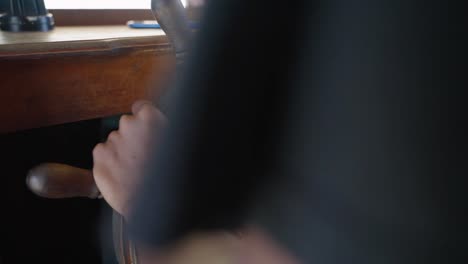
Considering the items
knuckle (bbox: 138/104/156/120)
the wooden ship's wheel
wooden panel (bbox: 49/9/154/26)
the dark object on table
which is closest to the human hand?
knuckle (bbox: 138/104/156/120)

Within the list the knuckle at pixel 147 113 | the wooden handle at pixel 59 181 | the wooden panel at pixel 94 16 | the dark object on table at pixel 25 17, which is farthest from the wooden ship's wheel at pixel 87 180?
the wooden panel at pixel 94 16

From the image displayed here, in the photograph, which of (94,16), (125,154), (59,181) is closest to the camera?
(125,154)

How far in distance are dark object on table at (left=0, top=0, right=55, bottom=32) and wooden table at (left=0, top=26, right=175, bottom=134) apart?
38mm

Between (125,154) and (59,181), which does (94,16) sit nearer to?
(59,181)

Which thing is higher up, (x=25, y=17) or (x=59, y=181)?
(x=25, y=17)

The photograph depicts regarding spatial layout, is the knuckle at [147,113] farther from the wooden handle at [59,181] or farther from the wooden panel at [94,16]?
the wooden panel at [94,16]

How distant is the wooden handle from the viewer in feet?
1.75

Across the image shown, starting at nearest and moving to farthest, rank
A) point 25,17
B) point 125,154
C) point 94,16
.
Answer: point 125,154 → point 25,17 → point 94,16

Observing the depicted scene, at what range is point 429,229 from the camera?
29 cm

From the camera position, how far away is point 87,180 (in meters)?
0.55

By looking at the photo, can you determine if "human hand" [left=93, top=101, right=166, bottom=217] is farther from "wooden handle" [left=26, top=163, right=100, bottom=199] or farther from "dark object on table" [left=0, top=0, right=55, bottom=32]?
"dark object on table" [left=0, top=0, right=55, bottom=32]

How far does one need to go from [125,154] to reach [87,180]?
0.16 metres

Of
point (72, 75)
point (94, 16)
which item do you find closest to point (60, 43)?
point (72, 75)

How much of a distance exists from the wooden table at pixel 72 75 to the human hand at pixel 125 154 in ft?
0.40
